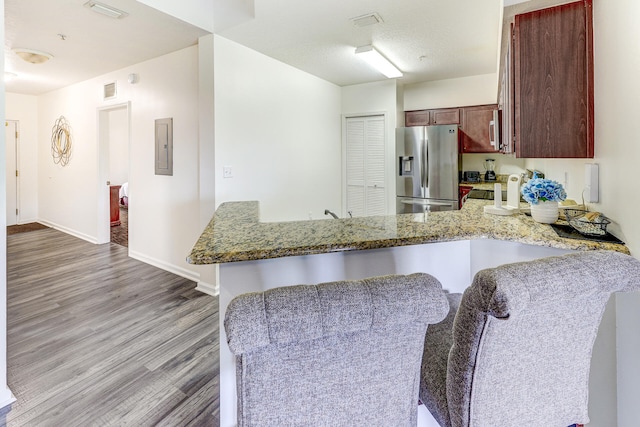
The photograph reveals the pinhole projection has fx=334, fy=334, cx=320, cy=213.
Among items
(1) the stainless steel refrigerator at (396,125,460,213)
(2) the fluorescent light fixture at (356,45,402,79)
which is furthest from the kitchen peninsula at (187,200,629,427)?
(1) the stainless steel refrigerator at (396,125,460,213)

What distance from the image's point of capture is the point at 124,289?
11.1 feet

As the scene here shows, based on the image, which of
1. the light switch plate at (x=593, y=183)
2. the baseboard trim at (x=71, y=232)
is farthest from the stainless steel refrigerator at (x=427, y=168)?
the baseboard trim at (x=71, y=232)

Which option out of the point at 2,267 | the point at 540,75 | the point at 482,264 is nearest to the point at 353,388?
the point at 482,264

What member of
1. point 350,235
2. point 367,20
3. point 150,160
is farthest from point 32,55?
point 350,235

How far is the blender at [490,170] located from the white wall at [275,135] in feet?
7.07

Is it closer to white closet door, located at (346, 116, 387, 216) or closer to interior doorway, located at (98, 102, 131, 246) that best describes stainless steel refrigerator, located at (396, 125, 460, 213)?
white closet door, located at (346, 116, 387, 216)

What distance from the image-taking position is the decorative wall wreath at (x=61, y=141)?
563 cm

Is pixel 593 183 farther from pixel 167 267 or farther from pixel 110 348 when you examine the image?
pixel 167 267

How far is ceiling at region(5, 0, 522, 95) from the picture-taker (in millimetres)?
2691

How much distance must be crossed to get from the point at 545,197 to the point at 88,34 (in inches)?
161

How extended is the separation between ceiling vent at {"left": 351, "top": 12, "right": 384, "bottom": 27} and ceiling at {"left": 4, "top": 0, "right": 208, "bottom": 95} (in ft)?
4.69

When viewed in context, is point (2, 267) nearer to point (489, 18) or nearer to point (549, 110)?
point (549, 110)

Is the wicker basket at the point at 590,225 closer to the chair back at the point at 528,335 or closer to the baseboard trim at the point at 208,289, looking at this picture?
the chair back at the point at 528,335

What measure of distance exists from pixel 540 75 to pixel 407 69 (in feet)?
9.37
